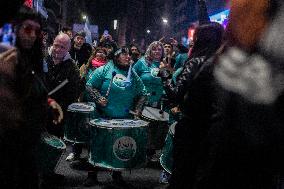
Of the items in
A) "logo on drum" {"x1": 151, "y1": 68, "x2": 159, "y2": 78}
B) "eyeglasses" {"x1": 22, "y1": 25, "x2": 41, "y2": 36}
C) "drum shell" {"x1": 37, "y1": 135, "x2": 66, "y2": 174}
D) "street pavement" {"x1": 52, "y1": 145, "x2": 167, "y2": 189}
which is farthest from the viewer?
"logo on drum" {"x1": 151, "y1": 68, "x2": 159, "y2": 78}

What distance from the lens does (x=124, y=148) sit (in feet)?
19.5

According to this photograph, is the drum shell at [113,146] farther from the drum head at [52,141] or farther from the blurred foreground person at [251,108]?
the blurred foreground person at [251,108]

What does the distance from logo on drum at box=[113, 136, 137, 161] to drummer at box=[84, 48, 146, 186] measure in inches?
30.1

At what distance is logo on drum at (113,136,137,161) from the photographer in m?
5.93

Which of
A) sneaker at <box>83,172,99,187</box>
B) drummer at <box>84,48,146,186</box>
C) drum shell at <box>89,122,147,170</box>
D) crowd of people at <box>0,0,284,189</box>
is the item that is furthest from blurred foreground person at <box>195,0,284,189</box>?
sneaker at <box>83,172,99,187</box>

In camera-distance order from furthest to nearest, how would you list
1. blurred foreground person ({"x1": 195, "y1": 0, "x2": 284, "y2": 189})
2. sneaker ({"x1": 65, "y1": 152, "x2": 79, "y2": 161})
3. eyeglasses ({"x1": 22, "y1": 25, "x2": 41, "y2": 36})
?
sneaker ({"x1": 65, "y1": 152, "x2": 79, "y2": 161}), eyeglasses ({"x1": 22, "y1": 25, "x2": 41, "y2": 36}), blurred foreground person ({"x1": 195, "y1": 0, "x2": 284, "y2": 189})

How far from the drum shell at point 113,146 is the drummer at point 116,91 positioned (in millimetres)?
625

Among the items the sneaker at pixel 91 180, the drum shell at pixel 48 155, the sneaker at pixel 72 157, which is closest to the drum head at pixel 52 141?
the drum shell at pixel 48 155

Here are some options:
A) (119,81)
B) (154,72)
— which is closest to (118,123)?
(119,81)

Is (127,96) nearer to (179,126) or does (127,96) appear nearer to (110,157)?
(110,157)

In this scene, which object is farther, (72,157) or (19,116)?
(72,157)

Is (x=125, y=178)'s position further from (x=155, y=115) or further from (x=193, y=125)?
(x=193, y=125)

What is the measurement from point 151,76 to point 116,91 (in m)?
2.30

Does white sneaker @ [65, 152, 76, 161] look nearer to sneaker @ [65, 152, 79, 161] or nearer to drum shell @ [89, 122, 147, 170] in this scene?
sneaker @ [65, 152, 79, 161]
